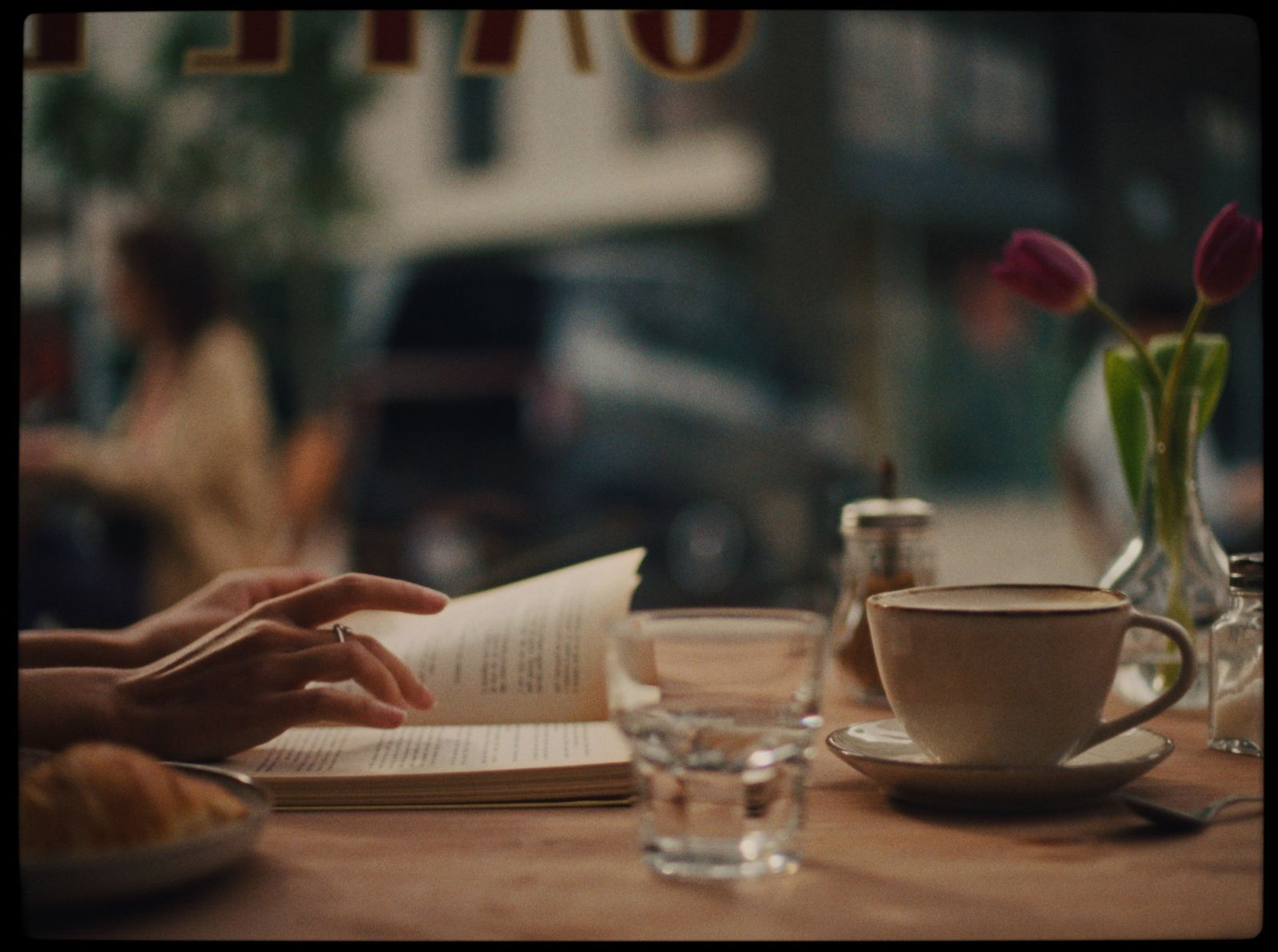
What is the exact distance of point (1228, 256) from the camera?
1021 millimetres

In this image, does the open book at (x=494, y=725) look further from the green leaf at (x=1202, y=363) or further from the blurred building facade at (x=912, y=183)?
the blurred building facade at (x=912, y=183)

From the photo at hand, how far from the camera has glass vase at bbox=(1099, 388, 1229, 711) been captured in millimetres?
1117

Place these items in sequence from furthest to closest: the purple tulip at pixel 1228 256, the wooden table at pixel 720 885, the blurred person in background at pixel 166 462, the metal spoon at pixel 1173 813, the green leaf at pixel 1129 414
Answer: the blurred person in background at pixel 166 462 → the green leaf at pixel 1129 414 → the purple tulip at pixel 1228 256 → the metal spoon at pixel 1173 813 → the wooden table at pixel 720 885

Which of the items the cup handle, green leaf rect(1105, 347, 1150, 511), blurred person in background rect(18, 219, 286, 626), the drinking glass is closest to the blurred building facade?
blurred person in background rect(18, 219, 286, 626)

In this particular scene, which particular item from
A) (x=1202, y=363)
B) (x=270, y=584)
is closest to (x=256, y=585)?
(x=270, y=584)

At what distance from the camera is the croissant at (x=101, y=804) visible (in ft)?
2.10

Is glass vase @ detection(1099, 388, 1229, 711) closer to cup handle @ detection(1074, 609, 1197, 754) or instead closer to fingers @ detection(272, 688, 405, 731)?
cup handle @ detection(1074, 609, 1197, 754)

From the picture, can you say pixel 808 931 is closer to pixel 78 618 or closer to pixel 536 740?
pixel 536 740

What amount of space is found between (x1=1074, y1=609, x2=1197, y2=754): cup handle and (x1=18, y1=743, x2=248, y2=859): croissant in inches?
20.3

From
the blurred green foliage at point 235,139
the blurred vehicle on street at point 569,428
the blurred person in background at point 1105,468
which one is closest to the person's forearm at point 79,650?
the blurred person in background at point 1105,468

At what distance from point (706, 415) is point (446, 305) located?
1.28 metres

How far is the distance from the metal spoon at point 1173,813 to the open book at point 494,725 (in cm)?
31

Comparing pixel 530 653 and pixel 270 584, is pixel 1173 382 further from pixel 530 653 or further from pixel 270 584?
pixel 270 584

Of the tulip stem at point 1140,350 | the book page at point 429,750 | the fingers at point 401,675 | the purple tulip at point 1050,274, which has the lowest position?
the book page at point 429,750
